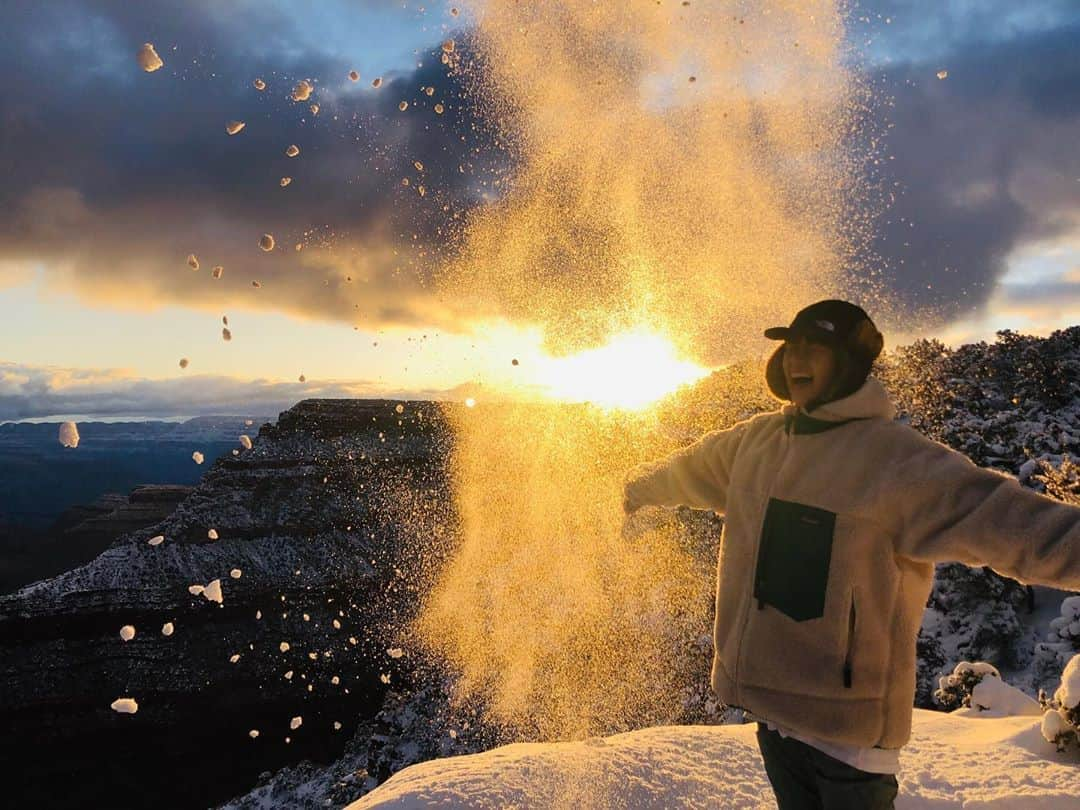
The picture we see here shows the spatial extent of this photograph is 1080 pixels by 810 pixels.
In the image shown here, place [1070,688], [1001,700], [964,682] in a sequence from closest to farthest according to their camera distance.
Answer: [1070,688]
[1001,700]
[964,682]

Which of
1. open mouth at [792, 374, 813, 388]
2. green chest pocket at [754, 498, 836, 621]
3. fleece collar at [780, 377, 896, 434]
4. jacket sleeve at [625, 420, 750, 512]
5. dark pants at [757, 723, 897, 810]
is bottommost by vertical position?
dark pants at [757, 723, 897, 810]

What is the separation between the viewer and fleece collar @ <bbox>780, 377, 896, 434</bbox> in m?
2.06

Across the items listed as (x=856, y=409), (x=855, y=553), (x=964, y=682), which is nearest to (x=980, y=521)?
(x=855, y=553)

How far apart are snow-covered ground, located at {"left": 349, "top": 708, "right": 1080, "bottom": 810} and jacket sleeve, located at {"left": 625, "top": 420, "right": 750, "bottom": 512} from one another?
2287 millimetres

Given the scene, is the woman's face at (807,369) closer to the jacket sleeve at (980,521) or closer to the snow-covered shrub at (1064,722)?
the jacket sleeve at (980,521)

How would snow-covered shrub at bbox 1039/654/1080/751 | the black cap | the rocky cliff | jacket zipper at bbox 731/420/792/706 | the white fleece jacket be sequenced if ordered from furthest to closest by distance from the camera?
1. the rocky cliff
2. snow-covered shrub at bbox 1039/654/1080/751
3. jacket zipper at bbox 731/420/792/706
4. the black cap
5. the white fleece jacket

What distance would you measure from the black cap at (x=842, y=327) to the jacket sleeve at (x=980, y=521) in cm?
36

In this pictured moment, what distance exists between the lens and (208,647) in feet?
126

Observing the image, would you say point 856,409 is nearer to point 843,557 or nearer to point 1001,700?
point 843,557

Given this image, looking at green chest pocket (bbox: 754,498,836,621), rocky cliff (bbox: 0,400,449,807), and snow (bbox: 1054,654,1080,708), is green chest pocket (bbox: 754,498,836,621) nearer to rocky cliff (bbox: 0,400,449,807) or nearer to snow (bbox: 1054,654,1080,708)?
snow (bbox: 1054,654,1080,708)

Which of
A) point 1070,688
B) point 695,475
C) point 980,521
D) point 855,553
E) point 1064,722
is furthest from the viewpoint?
point 1070,688

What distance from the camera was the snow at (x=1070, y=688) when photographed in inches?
198

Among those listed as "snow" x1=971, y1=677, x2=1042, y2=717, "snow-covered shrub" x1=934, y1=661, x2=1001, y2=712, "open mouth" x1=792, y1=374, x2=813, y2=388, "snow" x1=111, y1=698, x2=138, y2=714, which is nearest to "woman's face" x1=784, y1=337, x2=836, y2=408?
"open mouth" x1=792, y1=374, x2=813, y2=388

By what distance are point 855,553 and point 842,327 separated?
725 mm
